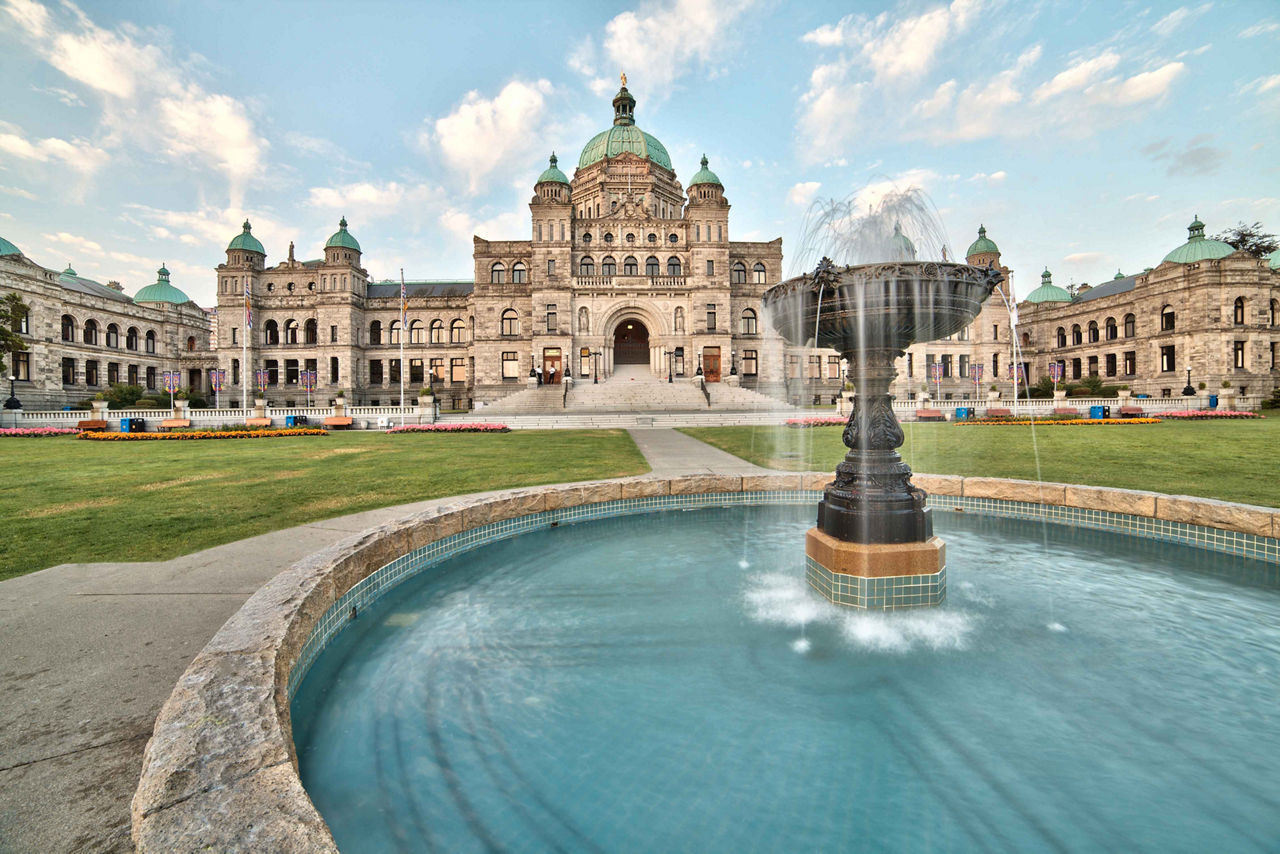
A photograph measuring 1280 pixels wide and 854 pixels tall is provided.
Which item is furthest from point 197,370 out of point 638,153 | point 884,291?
point 884,291

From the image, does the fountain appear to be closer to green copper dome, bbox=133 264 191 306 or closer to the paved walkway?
the paved walkway

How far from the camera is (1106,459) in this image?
1181 centimetres

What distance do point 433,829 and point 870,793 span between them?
1.94 metres

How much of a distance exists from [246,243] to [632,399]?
41984 millimetres

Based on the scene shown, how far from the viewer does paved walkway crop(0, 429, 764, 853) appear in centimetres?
185

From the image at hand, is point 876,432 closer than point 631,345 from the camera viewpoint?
Yes

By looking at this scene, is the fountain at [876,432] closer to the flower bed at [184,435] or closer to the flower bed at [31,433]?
the flower bed at [184,435]

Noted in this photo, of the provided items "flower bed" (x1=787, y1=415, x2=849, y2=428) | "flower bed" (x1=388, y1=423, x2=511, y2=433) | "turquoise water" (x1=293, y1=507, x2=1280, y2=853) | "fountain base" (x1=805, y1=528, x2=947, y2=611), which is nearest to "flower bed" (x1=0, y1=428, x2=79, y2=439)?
"flower bed" (x1=388, y1=423, x2=511, y2=433)

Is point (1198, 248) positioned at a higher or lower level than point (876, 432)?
higher

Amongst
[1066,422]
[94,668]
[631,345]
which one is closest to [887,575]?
[94,668]

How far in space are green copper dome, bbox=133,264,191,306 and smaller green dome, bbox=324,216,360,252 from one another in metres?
23.9

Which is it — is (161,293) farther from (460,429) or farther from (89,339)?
(460,429)

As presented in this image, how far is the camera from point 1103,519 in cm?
661

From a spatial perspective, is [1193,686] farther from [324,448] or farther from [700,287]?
[700,287]
